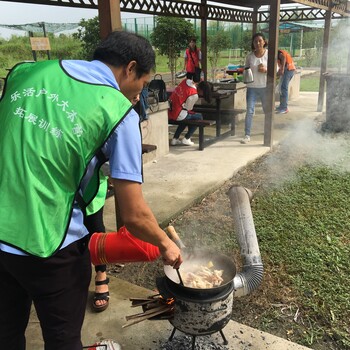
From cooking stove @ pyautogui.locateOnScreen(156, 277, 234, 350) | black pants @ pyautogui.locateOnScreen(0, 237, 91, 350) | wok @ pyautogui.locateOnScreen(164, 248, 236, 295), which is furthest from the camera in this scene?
wok @ pyautogui.locateOnScreen(164, 248, 236, 295)

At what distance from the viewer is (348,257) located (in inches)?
133

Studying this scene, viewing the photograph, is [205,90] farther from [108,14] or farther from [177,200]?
[108,14]

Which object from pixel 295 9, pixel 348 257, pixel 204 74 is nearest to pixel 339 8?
pixel 295 9

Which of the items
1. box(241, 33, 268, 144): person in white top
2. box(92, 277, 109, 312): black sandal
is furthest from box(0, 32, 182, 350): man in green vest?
box(241, 33, 268, 144): person in white top

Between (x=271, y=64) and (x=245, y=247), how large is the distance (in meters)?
4.42

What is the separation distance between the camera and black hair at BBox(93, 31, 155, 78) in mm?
1613

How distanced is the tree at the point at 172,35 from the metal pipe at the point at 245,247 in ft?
46.8

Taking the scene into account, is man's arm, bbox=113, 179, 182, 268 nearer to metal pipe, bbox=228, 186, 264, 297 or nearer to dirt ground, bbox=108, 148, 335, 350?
metal pipe, bbox=228, 186, 264, 297

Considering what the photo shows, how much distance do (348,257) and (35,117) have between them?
305 cm

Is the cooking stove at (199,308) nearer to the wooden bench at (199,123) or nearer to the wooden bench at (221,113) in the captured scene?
the wooden bench at (199,123)

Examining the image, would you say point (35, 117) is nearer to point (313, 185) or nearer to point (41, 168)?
point (41, 168)

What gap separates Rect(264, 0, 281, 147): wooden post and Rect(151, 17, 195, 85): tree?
1070 centimetres

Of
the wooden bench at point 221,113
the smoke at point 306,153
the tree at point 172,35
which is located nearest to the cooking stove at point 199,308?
the smoke at point 306,153

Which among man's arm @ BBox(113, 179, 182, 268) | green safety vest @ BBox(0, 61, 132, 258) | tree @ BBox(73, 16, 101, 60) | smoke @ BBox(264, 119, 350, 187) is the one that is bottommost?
smoke @ BBox(264, 119, 350, 187)
